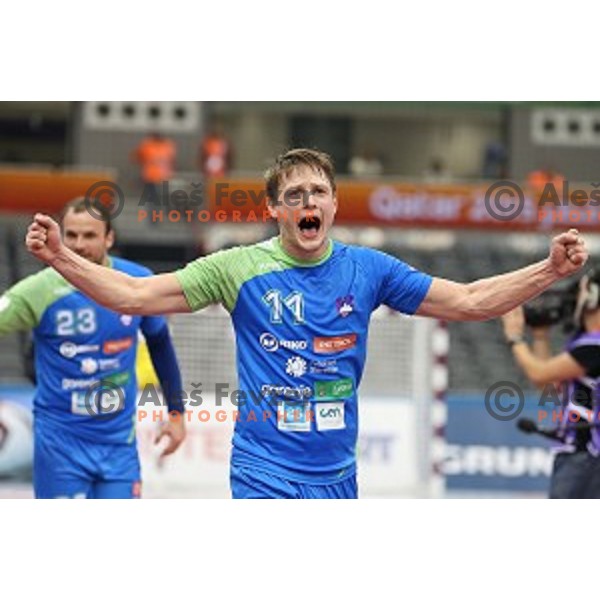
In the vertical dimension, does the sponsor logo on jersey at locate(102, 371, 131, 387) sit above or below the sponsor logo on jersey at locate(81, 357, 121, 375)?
below

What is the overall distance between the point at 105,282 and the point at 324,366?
3.48 feet

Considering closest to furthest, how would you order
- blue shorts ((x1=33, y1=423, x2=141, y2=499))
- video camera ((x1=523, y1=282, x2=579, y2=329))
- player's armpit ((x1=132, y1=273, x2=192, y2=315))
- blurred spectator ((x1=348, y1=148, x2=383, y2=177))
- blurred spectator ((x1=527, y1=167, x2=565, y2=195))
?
player's armpit ((x1=132, y1=273, x2=192, y2=315)) < blue shorts ((x1=33, y1=423, x2=141, y2=499)) < video camera ((x1=523, y1=282, x2=579, y2=329)) < blurred spectator ((x1=527, y1=167, x2=565, y2=195)) < blurred spectator ((x1=348, y1=148, x2=383, y2=177))

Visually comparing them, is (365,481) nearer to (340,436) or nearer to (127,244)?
(340,436)

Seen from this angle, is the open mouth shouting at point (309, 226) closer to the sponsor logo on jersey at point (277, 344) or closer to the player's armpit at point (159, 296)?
the sponsor logo on jersey at point (277, 344)

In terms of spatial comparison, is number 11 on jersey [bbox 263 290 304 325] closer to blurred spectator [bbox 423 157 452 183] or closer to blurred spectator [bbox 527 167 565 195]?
blurred spectator [bbox 527 167 565 195]

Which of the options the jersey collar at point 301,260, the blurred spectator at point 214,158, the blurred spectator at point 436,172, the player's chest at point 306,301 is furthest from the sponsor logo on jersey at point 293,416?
the blurred spectator at point 436,172

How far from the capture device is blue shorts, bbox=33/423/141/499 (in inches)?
345

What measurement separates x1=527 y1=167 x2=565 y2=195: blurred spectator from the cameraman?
18824 mm

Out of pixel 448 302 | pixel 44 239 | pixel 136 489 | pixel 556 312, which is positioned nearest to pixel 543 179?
pixel 556 312

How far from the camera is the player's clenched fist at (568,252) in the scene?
20.9 feet

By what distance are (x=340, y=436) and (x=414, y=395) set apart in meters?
10.00

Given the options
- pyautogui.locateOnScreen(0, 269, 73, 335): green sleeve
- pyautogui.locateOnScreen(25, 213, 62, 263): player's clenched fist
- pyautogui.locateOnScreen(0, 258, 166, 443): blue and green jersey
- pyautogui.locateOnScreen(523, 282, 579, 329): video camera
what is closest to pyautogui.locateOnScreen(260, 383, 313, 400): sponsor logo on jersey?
pyautogui.locateOnScreen(25, 213, 62, 263): player's clenched fist

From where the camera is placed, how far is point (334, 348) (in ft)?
22.1

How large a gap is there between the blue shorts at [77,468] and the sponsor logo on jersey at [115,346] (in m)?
0.54
